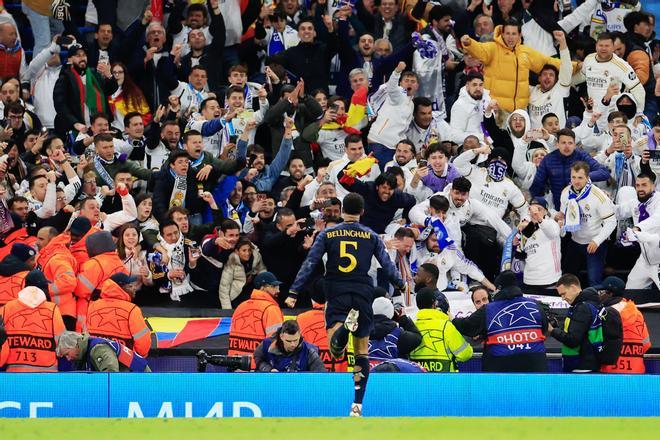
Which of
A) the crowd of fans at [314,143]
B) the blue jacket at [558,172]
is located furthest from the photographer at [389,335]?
the blue jacket at [558,172]

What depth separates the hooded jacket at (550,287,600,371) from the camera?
13500 millimetres

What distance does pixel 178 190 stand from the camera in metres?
16.4

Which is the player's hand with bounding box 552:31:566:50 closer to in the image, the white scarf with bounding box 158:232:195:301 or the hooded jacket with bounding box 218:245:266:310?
the hooded jacket with bounding box 218:245:266:310

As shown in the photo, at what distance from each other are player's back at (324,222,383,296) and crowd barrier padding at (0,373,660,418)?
2.70 feet

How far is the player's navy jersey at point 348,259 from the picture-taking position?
12766 mm

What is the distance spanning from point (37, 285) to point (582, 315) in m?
5.03

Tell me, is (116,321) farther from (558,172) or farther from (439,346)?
(558,172)

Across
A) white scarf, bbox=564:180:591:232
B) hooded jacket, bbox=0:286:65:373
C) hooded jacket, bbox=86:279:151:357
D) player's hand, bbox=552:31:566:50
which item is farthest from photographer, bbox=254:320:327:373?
player's hand, bbox=552:31:566:50

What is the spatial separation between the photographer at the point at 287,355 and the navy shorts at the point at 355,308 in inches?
14.2

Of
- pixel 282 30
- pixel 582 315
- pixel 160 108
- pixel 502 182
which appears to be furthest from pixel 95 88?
pixel 582 315

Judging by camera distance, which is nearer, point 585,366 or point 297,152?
point 585,366

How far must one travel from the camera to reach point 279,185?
17.3 m

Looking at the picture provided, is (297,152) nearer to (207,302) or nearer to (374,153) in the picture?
(374,153)

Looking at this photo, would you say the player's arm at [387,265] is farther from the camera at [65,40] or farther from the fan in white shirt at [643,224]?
the camera at [65,40]
